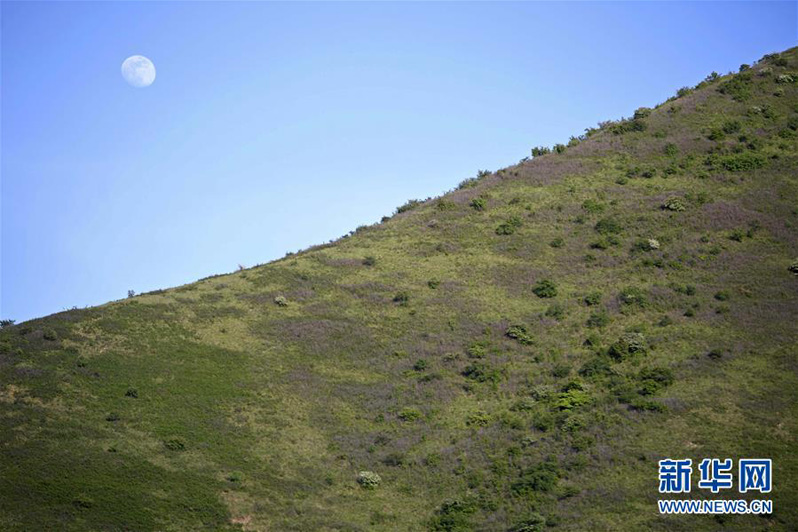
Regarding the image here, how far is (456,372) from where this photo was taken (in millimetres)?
74125

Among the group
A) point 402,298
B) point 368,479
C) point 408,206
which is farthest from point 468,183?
point 368,479

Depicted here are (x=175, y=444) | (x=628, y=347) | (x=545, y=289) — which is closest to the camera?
(x=175, y=444)

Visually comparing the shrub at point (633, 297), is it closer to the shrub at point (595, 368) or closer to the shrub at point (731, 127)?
the shrub at point (595, 368)

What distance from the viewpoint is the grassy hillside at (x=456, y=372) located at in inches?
2232

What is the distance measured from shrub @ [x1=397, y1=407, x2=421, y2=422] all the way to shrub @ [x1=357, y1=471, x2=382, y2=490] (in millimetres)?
7298

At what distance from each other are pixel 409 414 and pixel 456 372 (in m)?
7.25

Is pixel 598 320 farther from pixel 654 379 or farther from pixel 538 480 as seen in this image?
pixel 538 480

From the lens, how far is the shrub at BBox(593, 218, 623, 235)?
3639 inches

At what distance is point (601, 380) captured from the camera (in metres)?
69.1

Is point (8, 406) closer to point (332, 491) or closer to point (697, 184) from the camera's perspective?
point (332, 491)

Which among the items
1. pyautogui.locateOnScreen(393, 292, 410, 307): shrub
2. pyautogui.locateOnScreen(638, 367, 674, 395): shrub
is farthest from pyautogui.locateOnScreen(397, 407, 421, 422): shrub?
pyautogui.locateOnScreen(638, 367, 674, 395): shrub

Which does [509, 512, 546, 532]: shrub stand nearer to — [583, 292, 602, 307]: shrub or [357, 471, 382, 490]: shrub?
[357, 471, 382, 490]: shrub

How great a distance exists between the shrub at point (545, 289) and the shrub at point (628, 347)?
11.6m

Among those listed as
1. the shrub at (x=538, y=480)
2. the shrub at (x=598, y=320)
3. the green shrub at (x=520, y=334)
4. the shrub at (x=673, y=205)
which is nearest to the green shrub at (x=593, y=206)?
the shrub at (x=673, y=205)
